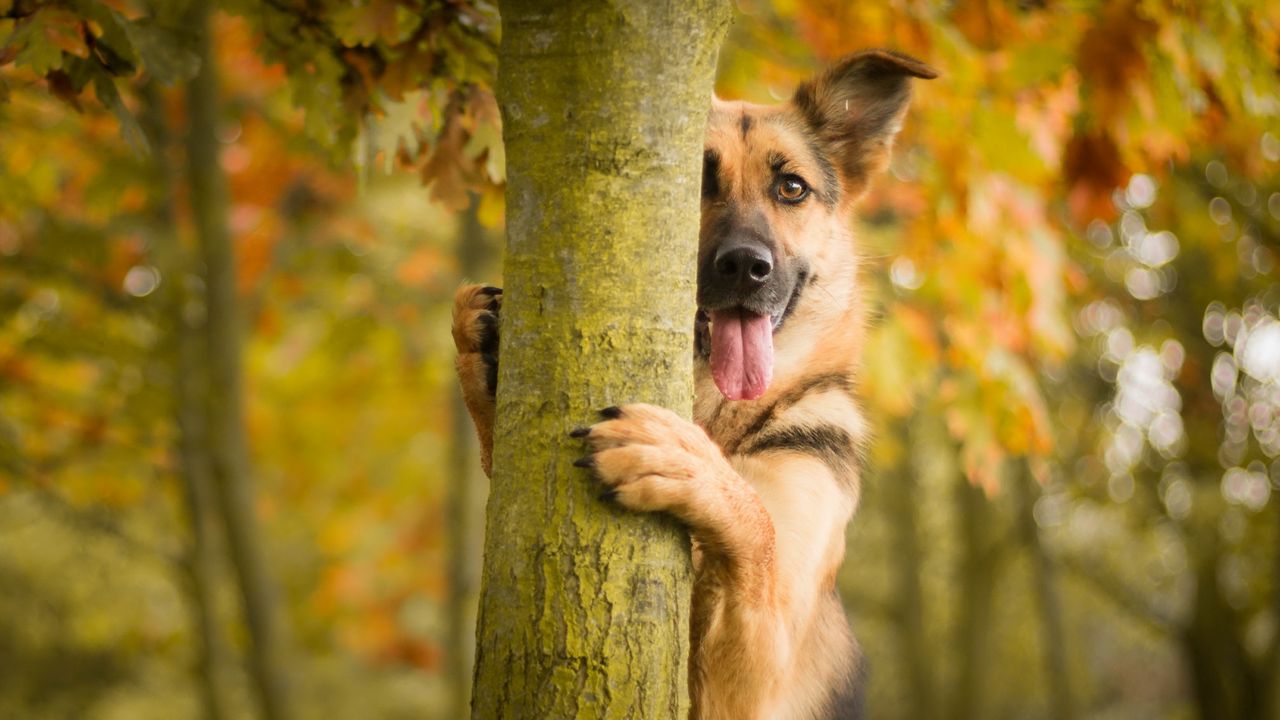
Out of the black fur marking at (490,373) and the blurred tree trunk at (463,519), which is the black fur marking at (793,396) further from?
the blurred tree trunk at (463,519)

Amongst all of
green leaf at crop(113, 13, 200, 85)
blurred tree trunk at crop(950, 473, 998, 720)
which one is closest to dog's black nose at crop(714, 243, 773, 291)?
green leaf at crop(113, 13, 200, 85)

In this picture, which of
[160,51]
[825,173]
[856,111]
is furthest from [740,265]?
[160,51]

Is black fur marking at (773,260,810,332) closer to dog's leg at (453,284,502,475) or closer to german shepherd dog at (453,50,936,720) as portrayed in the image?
german shepherd dog at (453,50,936,720)

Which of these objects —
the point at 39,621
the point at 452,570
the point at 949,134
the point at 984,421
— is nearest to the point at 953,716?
the point at 452,570

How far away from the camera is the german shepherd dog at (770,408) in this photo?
6.81 feet

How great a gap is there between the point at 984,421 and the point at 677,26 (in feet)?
14.6

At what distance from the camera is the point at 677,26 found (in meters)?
1.95

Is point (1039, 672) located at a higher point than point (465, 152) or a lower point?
lower

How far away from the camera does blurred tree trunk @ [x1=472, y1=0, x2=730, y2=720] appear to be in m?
1.80

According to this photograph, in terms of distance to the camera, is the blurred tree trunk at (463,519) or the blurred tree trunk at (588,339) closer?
the blurred tree trunk at (588,339)

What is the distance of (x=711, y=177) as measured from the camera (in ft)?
10.9

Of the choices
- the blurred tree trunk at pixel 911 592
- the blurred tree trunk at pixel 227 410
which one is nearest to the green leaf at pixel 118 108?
the blurred tree trunk at pixel 227 410

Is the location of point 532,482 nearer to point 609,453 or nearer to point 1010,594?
point 609,453

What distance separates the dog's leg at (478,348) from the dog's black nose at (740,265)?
2.32 ft
